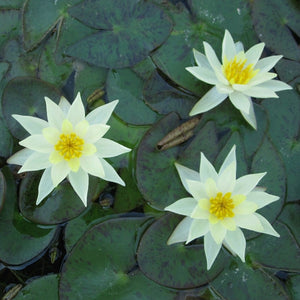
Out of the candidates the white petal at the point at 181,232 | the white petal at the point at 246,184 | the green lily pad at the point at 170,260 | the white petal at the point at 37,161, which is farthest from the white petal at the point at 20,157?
the white petal at the point at 246,184

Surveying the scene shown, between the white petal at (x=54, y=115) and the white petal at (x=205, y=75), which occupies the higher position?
the white petal at (x=205, y=75)

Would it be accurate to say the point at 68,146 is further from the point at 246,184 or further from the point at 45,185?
the point at 246,184

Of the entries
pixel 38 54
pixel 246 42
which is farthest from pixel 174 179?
pixel 38 54

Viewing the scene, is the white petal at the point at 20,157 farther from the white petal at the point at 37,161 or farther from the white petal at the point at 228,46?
the white petal at the point at 228,46

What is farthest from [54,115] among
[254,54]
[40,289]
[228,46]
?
[254,54]

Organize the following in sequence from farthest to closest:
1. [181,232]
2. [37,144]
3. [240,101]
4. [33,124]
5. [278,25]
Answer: [278,25], [240,101], [181,232], [33,124], [37,144]

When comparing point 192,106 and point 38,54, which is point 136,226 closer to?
point 192,106
